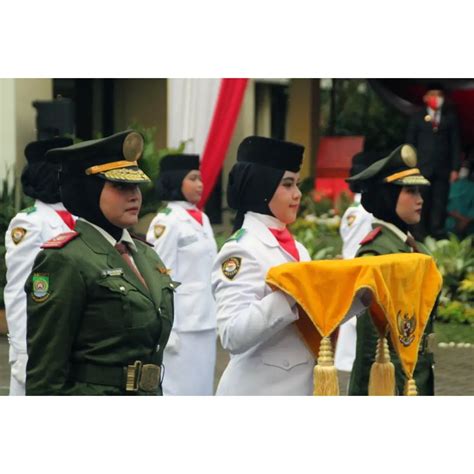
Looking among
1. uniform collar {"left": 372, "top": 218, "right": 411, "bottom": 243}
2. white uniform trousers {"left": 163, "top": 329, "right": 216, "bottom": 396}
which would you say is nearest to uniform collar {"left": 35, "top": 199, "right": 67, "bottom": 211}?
white uniform trousers {"left": 163, "top": 329, "right": 216, "bottom": 396}

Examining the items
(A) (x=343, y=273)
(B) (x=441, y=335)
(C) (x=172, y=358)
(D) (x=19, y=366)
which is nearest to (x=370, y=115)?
(B) (x=441, y=335)

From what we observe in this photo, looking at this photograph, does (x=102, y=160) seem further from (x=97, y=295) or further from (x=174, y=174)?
(x=174, y=174)

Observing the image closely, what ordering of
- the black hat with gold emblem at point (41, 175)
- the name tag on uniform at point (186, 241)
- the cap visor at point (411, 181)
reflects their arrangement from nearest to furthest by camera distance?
1. the cap visor at point (411, 181)
2. the black hat with gold emblem at point (41, 175)
3. the name tag on uniform at point (186, 241)

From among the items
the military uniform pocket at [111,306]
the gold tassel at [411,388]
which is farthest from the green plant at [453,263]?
the military uniform pocket at [111,306]

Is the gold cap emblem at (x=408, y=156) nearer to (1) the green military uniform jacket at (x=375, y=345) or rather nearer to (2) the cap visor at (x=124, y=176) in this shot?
Answer: (1) the green military uniform jacket at (x=375, y=345)

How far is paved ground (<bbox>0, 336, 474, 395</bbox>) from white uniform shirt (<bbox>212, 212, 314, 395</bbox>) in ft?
11.5

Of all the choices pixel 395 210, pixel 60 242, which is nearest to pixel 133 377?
pixel 60 242

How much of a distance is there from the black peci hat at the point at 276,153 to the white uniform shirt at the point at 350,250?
4644 millimetres

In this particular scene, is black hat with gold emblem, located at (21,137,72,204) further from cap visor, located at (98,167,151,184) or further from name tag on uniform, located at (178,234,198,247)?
cap visor, located at (98,167,151,184)

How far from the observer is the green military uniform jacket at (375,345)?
554 cm

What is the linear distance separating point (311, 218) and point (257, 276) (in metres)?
14.0

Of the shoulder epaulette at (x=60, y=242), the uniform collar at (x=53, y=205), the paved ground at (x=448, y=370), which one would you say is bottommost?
the paved ground at (x=448, y=370)

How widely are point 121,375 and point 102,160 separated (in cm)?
79

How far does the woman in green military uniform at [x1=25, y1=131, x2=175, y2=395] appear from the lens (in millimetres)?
4105
